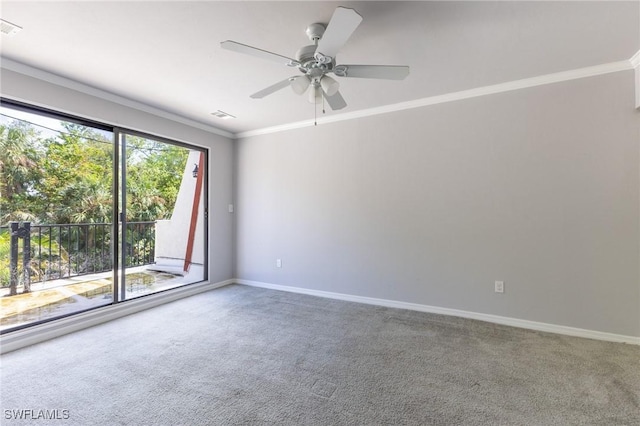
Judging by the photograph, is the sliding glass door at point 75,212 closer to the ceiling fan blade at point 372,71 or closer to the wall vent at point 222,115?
the wall vent at point 222,115

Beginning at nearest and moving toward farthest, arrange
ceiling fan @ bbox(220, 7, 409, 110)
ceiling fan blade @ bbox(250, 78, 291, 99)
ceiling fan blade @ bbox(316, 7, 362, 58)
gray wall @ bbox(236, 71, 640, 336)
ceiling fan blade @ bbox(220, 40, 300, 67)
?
ceiling fan blade @ bbox(316, 7, 362, 58) < ceiling fan @ bbox(220, 7, 409, 110) < ceiling fan blade @ bbox(220, 40, 300, 67) < ceiling fan blade @ bbox(250, 78, 291, 99) < gray wall @ bbox(236, 71, 640, 336)

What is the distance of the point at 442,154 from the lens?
3311 mm

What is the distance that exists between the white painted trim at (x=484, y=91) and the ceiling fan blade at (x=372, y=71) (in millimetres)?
1605

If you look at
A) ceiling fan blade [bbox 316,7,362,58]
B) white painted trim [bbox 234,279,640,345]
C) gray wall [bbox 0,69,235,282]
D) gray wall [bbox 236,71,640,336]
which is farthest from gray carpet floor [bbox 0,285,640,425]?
ceiling fan blade [bbox 316,7,362,58]

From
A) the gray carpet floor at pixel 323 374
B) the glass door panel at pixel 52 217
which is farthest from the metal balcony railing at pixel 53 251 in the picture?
the gray carpet floor at pixel 323 374

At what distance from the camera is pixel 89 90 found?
9.84 ft

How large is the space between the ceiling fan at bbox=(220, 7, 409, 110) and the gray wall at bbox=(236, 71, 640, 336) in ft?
5.02

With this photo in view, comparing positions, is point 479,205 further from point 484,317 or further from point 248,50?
point 248,50

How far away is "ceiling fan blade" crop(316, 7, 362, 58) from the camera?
1.45 meters

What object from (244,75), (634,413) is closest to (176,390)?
(244,75)

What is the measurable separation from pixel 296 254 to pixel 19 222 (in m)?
3.00

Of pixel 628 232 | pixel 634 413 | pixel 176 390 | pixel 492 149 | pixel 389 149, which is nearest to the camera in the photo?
pixel 634 413

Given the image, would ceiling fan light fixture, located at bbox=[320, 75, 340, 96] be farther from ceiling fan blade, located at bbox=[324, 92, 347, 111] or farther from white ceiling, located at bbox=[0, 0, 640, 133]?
white ceiling, located at bbox=[0, 0, 640, 133]

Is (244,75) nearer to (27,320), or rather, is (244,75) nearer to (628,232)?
(27,320)
